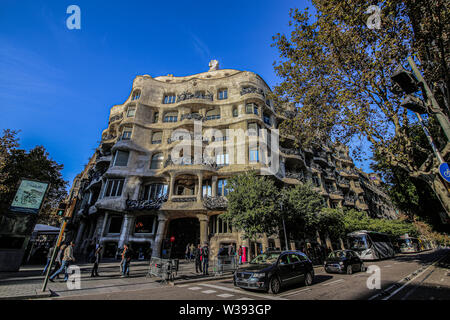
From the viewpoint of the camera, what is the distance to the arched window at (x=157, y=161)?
25.7 meters

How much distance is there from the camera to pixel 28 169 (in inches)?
833

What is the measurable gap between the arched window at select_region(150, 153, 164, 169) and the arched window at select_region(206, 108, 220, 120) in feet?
26.3

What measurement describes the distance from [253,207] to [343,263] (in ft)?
21.2

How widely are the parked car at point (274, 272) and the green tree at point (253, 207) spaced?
17.1ft

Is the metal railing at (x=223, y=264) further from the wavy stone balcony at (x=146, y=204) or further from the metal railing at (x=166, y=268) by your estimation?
the wavy stone balcony at (x=146, y=204)

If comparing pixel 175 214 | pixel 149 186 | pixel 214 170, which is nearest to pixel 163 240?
pixel 175 214

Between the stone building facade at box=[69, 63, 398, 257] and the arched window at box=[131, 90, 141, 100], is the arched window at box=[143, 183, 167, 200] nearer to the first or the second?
the stone building facade at box=[69, 63, 398, 257]

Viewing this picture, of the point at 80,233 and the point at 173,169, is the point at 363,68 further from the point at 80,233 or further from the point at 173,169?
the point at 80,233

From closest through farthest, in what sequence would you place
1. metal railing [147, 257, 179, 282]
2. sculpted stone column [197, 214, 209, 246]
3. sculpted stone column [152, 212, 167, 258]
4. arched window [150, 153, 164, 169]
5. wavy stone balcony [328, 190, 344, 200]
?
metal railing [147, 257, 179, 282]
sculpted stone column [197, 214, 209, 246]
sculpted stone column [152, 212, 167, 258]
arched window [150, 153, 164, 169]
wavy stone balcony [328, 190, 344, 200]

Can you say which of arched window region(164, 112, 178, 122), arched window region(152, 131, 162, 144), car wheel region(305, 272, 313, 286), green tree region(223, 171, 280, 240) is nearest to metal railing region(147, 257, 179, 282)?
green tree region(223, 171, 280, 240)

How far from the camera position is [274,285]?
7836mm

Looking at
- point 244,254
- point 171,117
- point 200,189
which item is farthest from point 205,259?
point 171,117

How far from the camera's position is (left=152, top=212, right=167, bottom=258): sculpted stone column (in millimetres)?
20750

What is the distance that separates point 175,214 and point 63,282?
12522mm
